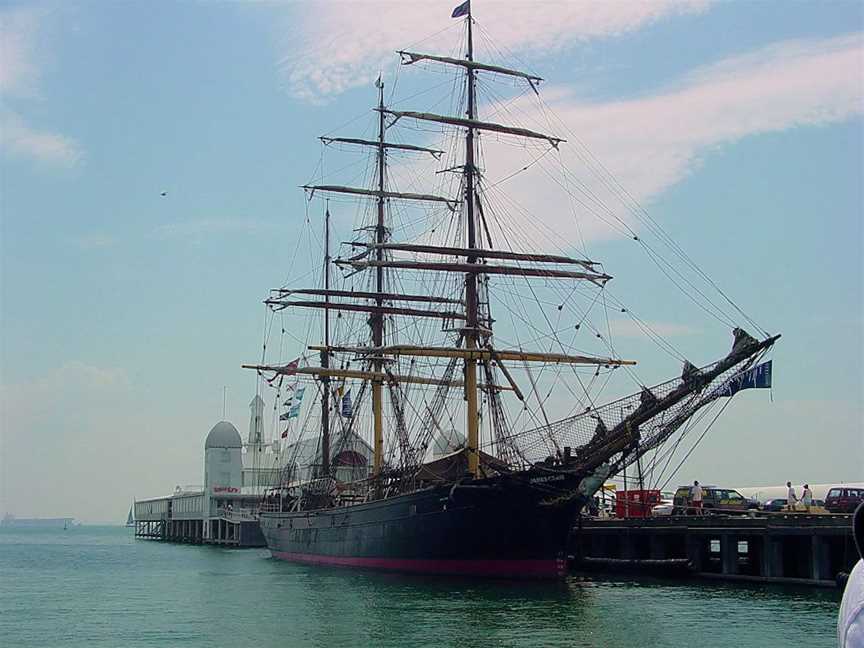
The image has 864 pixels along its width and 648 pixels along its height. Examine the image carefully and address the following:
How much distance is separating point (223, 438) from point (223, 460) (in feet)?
6.84

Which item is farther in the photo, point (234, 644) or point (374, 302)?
point (374, 302)

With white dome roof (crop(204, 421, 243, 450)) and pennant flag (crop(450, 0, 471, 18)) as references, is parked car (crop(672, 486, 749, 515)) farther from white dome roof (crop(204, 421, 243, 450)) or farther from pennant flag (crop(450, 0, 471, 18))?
white dome roof (crop(204, 421, 243, 450))

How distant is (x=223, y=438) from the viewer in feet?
340

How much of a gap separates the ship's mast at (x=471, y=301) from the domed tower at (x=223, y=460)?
60.1m

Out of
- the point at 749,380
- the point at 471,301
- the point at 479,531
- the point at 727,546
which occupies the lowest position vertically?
the point at 727,546

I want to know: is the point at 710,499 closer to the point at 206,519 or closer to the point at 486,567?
the point at 486,567

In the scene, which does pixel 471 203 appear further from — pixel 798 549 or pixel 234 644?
pixel 234 644

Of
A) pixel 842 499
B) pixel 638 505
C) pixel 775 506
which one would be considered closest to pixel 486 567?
pixel 775 506

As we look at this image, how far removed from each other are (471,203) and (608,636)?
24.0 meters

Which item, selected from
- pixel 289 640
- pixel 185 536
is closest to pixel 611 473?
pixel 289 640

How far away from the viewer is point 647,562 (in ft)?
147

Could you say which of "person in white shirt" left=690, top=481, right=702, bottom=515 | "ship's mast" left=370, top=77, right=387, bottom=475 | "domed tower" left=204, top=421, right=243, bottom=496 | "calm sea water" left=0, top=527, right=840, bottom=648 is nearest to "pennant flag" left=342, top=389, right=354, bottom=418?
"ship's mast" left=370, top=77, right=387, bottom=475

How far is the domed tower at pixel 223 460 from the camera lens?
337ft

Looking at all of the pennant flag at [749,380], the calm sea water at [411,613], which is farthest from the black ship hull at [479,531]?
the pennant flag at [749,380]
